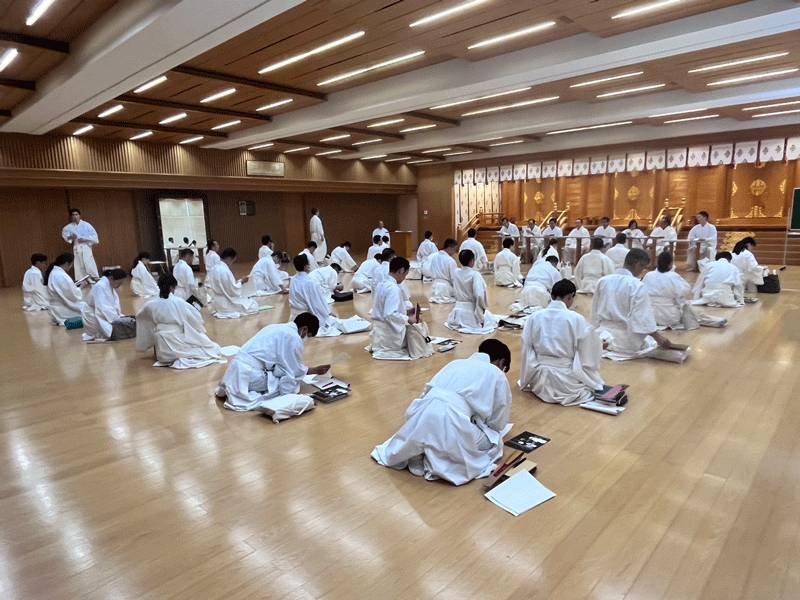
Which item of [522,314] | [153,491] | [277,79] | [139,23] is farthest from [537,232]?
[153,491]

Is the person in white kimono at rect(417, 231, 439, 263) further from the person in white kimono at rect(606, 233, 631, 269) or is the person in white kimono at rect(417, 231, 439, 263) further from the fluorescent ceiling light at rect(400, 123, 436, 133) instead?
the person in white kimono at rect(606, 233, 631, 269)

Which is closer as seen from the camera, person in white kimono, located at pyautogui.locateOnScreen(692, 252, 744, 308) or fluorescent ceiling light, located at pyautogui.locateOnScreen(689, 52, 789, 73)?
fluorescent ceiling light, located at pyautogui.locateOnScreen(689, 52, 789, 73)

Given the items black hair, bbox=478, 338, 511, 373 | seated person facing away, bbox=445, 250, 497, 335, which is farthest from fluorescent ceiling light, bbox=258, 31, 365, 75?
black hair, bbox=478, 338, 511, 373

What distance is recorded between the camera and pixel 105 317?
25.1 ft

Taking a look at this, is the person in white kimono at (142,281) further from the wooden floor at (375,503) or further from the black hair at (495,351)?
the black hair at (495,351)

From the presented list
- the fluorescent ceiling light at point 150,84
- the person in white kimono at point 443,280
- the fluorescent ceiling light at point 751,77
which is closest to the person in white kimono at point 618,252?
the fluorescent ceiling light at point 751,77

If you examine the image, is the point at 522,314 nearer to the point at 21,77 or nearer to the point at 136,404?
the point at 136,404

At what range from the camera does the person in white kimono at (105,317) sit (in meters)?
7.59

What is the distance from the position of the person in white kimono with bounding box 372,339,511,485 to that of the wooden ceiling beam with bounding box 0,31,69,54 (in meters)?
7.36

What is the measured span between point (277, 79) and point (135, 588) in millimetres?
8556

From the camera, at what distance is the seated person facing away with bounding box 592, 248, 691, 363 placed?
19.2 feet

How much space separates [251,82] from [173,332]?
5119 millimetres

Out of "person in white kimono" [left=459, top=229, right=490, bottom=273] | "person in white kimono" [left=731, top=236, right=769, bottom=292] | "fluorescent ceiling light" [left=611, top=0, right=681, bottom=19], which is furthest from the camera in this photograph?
"person in white kimono" [left=459, top=229, right=490, bottom=273]

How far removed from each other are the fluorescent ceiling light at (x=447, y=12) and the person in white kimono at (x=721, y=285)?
6.38 meters
